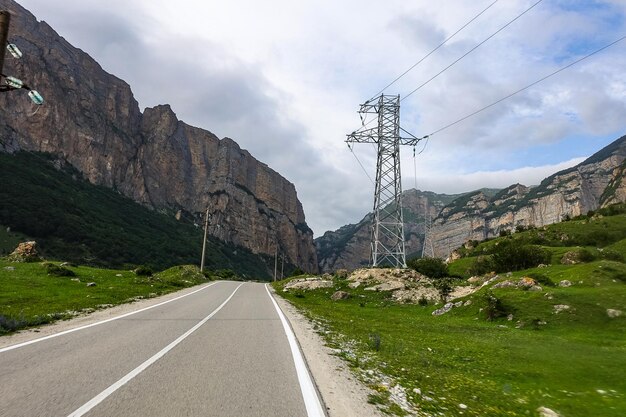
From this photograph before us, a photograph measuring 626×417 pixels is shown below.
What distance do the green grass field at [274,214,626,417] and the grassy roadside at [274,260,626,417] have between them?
0.03 m

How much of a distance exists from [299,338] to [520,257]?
3590cm

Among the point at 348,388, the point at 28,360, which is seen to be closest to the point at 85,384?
the point at 28,360

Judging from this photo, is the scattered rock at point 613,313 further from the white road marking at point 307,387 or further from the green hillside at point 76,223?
the green hillside at point 76,223

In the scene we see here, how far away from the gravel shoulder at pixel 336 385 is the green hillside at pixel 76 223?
336 ft

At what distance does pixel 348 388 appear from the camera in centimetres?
776

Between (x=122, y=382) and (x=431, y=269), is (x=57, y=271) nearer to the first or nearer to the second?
(x=122, y=382)

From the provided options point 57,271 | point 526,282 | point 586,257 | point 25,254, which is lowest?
point 526,282

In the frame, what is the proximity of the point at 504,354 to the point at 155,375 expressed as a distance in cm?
1148

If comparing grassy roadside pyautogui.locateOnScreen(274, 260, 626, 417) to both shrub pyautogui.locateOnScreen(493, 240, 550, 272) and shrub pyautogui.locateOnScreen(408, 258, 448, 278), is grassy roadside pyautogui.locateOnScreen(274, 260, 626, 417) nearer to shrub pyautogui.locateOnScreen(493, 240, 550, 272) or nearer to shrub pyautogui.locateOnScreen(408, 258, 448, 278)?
shrub pyautogui.locateOnScreen(493, 240, 550, 272)

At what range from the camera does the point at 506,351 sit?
14.0 metres

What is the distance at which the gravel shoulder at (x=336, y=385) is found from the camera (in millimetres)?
6414

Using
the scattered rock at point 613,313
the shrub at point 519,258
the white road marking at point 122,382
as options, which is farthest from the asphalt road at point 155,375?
the shrub at point 519,258

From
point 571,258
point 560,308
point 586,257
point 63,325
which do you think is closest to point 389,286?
point 560,308

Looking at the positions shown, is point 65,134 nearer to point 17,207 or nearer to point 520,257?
point 17,207
